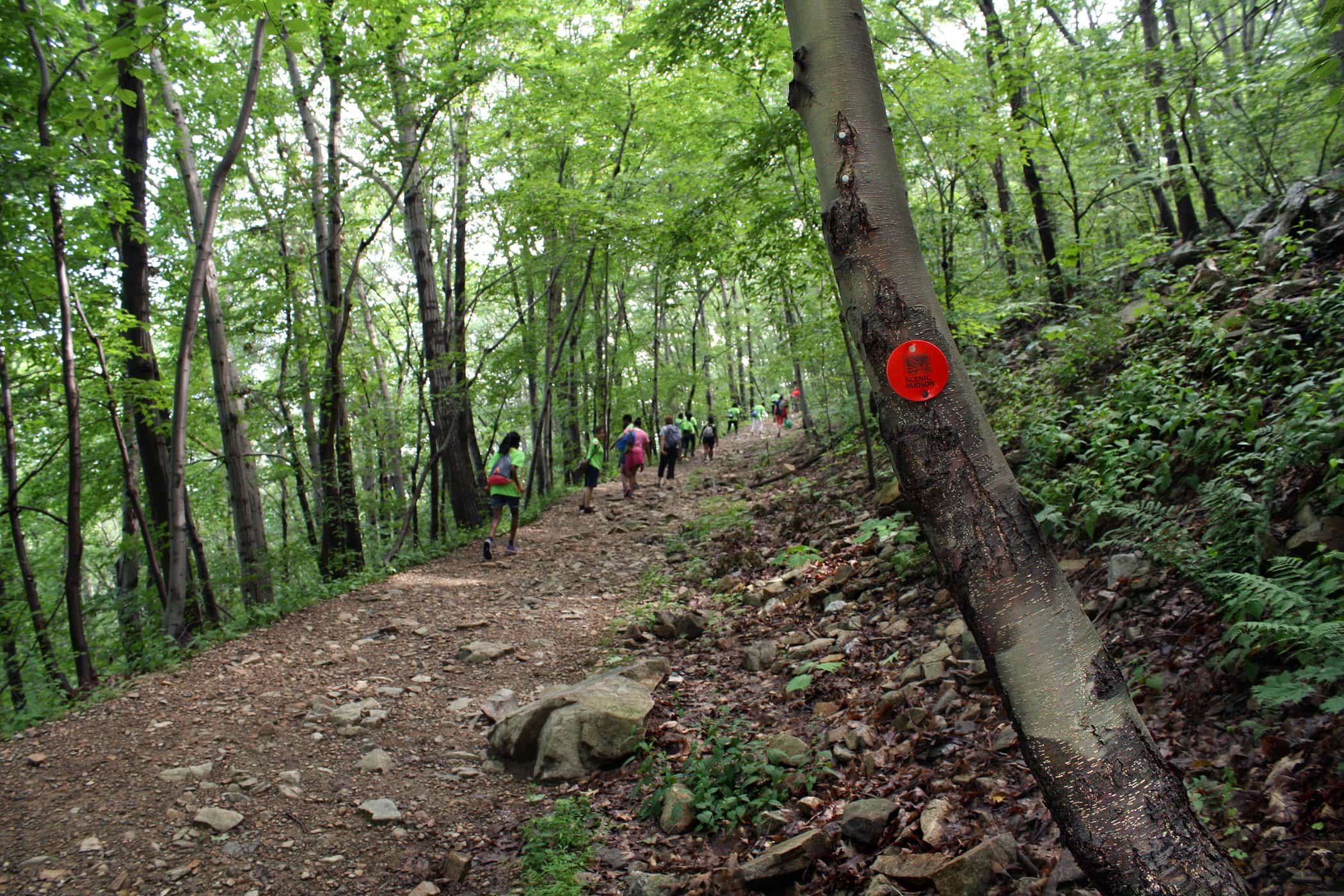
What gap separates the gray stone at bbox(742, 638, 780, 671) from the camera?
5.34m

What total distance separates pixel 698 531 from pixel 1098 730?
906cm

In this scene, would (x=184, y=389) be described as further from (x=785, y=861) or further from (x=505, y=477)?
(x=785, y=861)

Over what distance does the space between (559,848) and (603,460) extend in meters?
10.5

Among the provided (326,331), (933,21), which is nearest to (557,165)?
(326,331)

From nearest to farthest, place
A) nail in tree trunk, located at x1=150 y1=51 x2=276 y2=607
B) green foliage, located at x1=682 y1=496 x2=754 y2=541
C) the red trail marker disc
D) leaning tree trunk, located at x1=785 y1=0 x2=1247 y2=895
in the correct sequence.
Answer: leaning tree trunk, located at x1=785 y1=0 x2=1247 y2=895 → the red trail marker disc → nail in tree trunk, located at x1=150 y1=51 x2=276 y2=607 → green foliage, located at x1=682 y1=496 x2=754 y2=541

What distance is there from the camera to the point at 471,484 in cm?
1290

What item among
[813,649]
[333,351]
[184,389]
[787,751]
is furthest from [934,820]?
[333,351]

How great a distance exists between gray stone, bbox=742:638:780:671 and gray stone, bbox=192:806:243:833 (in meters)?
3.40

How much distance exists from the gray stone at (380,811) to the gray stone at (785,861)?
7.19 feet

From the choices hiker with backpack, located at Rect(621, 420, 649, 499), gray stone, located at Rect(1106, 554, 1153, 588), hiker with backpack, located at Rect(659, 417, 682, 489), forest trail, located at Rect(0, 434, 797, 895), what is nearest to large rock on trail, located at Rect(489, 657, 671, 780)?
forest trail, located at Rect(0, 434, 797, 895)

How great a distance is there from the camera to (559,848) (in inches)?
140

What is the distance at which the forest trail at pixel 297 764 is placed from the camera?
352cm

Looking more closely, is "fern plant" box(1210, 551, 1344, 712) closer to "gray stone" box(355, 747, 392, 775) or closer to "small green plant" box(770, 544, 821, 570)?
"small green plant" box(770, 544, 821, 570)

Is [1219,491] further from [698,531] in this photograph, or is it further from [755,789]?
[698,531]
